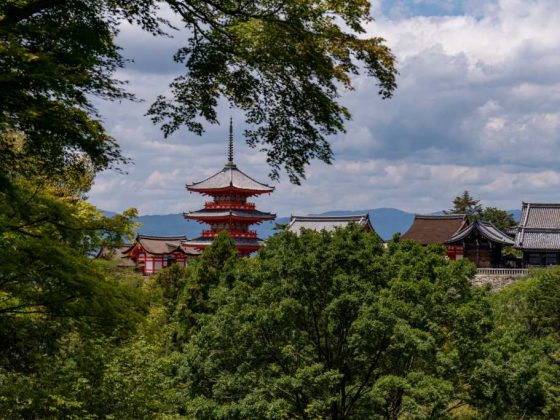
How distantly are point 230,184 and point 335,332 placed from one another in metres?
34.0

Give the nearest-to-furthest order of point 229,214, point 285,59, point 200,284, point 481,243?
point 285,59, point 200,284, point 481,243, point 229,214

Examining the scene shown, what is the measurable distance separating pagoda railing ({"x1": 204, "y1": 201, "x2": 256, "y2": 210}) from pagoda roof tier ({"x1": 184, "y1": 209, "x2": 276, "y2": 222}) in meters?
0.28

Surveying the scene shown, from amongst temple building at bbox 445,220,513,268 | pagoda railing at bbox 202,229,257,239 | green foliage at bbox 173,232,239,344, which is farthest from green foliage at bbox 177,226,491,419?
pagoda railing at bbox 202,229,257,239

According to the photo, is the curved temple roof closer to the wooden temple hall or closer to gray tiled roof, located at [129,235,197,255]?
the wooden temple hall

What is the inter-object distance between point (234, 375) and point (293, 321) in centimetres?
181

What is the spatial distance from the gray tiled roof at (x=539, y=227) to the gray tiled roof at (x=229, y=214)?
17.8 metres

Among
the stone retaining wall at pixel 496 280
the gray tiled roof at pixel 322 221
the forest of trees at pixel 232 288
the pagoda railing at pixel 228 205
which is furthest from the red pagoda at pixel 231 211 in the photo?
the forest of trees at pixel 232 288

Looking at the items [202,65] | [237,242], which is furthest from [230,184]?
[202,65]

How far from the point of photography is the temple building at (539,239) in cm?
3969

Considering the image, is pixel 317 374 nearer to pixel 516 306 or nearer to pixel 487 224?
pixel 516 306

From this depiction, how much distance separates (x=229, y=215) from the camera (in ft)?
155

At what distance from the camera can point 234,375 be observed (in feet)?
46.8

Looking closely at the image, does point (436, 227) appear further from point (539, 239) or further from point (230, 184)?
point (230, 184)

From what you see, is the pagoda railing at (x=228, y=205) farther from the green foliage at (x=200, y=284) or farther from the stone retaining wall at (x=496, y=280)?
the green foliage at (x=200, y=284)
